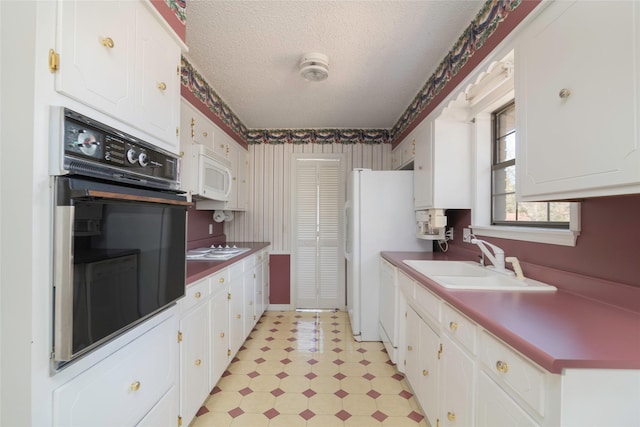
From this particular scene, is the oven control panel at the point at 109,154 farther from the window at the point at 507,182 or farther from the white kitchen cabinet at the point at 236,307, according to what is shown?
the window at the point at 507,182

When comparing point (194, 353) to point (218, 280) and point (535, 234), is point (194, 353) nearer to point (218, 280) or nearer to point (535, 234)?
point (218, 280)

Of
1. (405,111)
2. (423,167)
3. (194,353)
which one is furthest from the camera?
(405,111)

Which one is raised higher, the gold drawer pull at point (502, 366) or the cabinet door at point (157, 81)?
the cabinet door at point (157, 81)

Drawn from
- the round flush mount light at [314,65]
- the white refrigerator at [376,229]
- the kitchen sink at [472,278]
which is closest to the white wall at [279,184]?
the white refrigerator at [376,229]

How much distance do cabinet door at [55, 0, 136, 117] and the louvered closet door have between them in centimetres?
301

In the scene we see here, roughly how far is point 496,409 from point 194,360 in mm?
1565

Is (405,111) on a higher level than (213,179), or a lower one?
higher

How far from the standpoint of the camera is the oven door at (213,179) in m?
2.28

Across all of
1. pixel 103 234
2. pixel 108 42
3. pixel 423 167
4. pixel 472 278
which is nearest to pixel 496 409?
pixel 472 278

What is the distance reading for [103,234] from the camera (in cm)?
87

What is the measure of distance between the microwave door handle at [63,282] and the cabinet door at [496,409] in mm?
1330

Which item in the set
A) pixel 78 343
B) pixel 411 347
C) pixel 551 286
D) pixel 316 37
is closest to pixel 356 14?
pixel 316 37

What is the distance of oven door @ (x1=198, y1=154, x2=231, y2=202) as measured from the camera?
7.48ft

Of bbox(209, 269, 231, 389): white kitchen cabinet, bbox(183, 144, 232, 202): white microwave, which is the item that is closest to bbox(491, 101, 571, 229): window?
bbox(209, 269, 231, 389): white kitchen cabinet
